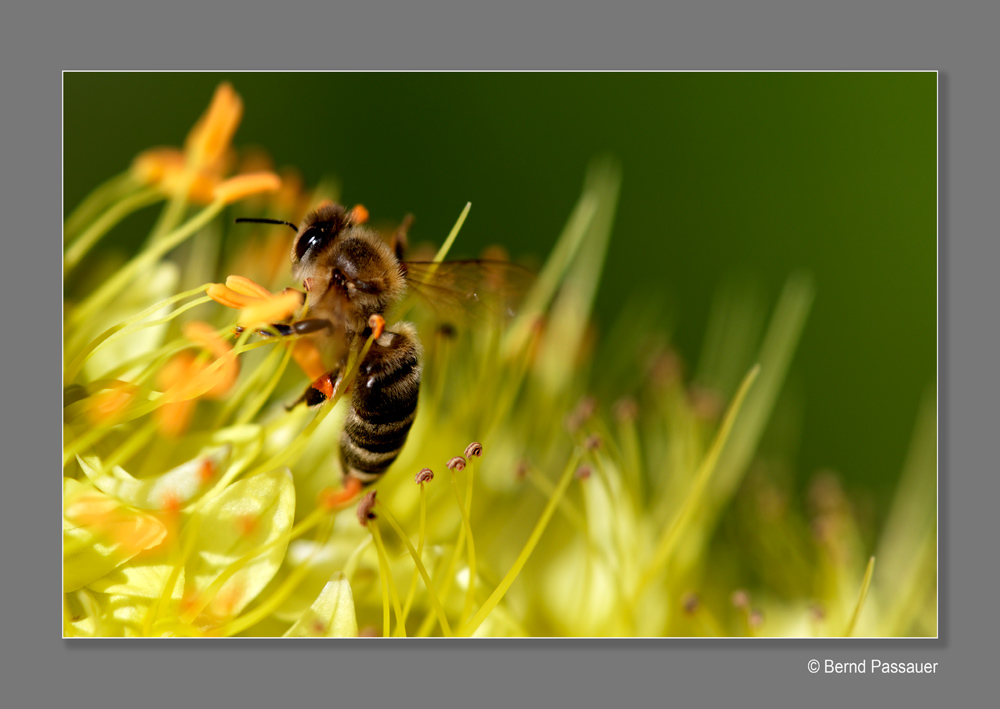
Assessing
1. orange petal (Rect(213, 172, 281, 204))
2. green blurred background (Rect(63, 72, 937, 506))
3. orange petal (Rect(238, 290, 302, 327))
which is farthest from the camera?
green blurred background (Rect(63, 72, 937, 506))

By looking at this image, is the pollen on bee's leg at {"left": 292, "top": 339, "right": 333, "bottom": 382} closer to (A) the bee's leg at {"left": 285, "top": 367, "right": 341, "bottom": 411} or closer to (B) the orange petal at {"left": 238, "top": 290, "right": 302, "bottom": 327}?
(A) the bee's leg at {"left": 285, "top": 367, "right": 341, "bottom": 411}

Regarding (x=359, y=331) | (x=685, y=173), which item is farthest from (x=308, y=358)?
(x=685, y=173)

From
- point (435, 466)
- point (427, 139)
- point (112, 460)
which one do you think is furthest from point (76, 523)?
point (427, 139)

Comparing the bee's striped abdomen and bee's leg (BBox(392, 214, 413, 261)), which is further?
bee's leg (BBox(392, 214, 413, 261))

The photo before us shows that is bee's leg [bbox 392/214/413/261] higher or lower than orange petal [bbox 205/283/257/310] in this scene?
higher

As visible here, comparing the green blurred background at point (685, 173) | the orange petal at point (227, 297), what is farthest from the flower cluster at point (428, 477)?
the green blurred background at point (685, 173)

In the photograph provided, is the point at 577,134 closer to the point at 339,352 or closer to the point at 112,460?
the point at 339,352

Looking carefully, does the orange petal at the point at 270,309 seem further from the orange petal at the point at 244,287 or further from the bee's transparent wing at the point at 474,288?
the bee's transparent wing at the point at 474,288

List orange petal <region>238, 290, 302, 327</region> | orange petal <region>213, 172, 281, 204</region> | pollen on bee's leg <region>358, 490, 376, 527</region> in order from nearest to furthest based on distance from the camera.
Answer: orange petal <region>238, 290, 302, 327</region>
pollen on bee's leg <region>358, 490, 376, 527</region>
orange petal <region>213, 172, 281, 204</region>

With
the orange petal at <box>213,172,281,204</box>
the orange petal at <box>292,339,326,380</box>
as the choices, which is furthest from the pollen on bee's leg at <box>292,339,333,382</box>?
the orange petal at <box>213,172,281,204</box>
